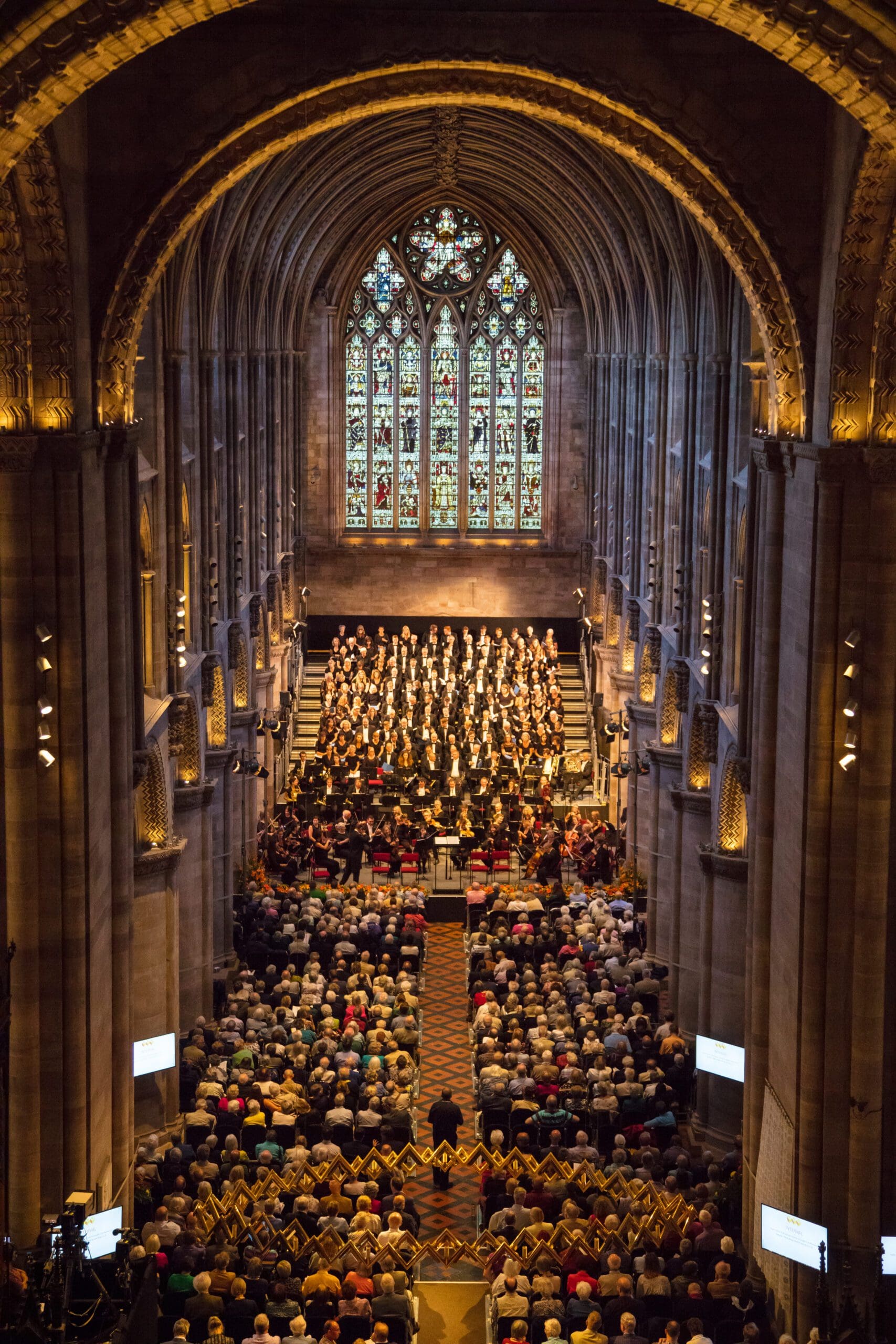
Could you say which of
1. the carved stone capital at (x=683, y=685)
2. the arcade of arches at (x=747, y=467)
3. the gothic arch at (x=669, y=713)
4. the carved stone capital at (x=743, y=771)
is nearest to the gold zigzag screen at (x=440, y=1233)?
the arcade of arches at (x=747, y=467)

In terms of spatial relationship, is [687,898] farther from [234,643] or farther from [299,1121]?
[234,643]

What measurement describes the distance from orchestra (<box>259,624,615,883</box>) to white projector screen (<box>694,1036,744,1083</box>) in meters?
11.8

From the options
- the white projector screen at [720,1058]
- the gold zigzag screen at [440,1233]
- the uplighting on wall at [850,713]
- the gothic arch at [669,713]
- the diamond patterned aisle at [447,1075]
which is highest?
the uplighting on wall at [850,713]

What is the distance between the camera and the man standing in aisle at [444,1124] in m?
23.5

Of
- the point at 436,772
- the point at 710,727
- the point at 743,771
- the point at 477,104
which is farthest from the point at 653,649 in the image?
the point at 477,104

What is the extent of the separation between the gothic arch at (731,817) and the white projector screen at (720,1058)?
8.92ft

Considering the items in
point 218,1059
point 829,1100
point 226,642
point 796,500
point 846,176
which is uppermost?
point 846,176

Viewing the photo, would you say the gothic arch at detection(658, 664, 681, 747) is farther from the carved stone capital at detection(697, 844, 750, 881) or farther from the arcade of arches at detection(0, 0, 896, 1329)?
the arcade of arches at detection(0, 0, 896, 1329)

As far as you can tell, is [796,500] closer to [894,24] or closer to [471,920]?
[894,24]

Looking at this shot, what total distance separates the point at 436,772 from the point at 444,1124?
1757cm

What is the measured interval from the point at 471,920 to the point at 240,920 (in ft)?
14.8

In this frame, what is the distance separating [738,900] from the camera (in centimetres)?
2469

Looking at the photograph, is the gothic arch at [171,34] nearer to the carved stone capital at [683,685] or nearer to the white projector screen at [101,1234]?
the white projector screen at [101,1234]

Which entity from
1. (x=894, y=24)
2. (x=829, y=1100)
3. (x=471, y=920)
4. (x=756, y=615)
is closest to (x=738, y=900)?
(x=756, y=615)
